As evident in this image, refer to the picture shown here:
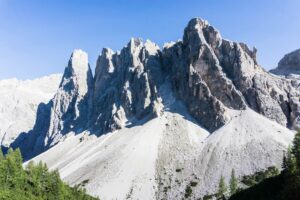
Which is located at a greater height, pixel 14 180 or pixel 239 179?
pixel 14 180

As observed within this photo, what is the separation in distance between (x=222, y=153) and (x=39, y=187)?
8479cm

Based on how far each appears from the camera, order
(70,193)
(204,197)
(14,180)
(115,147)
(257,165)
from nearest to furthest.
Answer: (14,180) < (70,193) < (204,197) < (257,165) < (115,147)

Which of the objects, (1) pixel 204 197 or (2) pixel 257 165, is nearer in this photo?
(1) pixel 204 197

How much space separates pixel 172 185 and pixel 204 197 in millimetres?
17249

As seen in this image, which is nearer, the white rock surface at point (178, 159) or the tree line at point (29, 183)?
the tree line at point (29, 183)

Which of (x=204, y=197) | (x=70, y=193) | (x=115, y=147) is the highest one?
(x=115, y=147)

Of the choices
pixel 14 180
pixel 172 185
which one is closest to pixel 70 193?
pixel 14 180

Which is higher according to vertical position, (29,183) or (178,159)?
(29,183)

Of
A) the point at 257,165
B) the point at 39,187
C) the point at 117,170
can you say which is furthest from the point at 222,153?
the point at 39,187

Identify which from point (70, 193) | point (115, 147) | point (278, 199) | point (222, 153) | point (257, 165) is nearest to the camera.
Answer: point (278, 199)

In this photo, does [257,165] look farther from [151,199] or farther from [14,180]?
[14,180]

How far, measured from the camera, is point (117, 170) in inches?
6796

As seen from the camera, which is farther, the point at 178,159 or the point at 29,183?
the point at 178,159

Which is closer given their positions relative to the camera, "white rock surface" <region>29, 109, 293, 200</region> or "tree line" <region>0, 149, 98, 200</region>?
"tree line" <region>0, 149, 98, 200</region>
